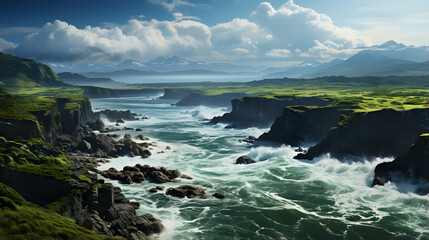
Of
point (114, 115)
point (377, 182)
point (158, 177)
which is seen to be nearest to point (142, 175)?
point (158, 177)

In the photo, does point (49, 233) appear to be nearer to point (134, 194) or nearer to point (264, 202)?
point (134, 194)

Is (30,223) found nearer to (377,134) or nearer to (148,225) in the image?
(148,225)

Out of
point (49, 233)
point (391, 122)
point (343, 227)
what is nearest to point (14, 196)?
point (49, 233)

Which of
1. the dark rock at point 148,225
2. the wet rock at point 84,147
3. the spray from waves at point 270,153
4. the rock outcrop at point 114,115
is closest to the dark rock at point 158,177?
the dark rock at point 148,225

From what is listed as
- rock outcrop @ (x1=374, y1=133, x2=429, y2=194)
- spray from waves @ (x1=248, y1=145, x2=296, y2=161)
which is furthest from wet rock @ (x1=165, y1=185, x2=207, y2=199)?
rock outcrop @ (x1=374, y1=133, x2=429, y2=194)

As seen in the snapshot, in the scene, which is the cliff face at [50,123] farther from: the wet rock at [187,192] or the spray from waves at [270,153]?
the spray from waves at [270,153]
